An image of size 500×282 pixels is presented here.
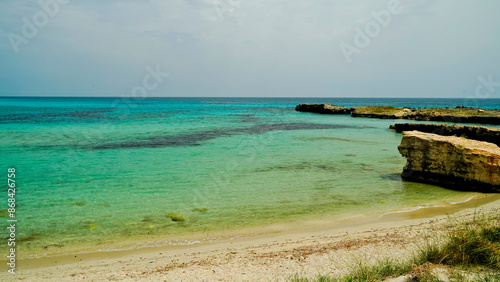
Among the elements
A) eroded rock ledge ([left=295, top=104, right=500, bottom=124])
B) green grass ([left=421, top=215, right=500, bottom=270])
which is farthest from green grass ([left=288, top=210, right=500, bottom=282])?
eroded rock ledge ([left=295, top=104, right=500, bottom=124])

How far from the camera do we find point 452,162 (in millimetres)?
10883

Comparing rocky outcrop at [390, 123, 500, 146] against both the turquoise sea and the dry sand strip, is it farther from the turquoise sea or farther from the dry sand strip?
the dry sand strip

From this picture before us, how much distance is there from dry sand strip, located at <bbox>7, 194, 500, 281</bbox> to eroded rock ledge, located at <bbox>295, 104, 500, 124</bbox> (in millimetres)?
40883

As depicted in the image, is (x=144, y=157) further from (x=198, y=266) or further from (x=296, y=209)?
(x=198, y=266)

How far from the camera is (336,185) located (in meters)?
11.4

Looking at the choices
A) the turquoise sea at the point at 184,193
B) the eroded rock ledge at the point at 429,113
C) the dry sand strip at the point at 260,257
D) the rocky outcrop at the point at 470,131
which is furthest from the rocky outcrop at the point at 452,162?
the eroded rock ledge at the point at 429,113

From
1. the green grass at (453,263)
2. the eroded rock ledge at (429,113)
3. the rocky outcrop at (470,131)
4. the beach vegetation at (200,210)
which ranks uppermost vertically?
the eroded rock ledge at (429,113)

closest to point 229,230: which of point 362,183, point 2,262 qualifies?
point 2,262

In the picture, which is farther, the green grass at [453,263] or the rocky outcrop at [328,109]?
the rocky outcrop at [328,109]

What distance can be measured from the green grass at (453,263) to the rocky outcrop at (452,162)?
6206mm

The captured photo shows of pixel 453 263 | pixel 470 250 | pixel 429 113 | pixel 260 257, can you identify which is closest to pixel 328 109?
pixel 429 113

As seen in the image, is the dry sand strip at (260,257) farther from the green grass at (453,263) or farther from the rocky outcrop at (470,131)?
the rocky outcrop at (470,131)

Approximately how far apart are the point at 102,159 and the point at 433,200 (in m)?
15.0

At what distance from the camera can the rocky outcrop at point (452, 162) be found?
Result: 10242 millimetres
